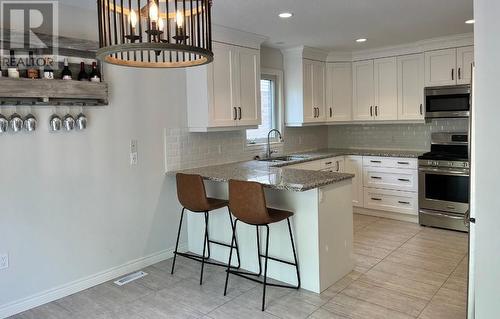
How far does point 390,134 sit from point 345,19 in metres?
2.52

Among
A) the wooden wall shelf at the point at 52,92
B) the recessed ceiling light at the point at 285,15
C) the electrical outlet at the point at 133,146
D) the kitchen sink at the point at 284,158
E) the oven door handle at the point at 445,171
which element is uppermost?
the recessed ceiling light at the point at 285,15

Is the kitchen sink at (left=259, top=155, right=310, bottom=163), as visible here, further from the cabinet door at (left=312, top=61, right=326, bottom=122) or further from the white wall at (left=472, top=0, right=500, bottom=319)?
the white wall at (left=472, top=0, right=500, bottom=319)

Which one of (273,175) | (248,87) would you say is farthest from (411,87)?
(273,175)

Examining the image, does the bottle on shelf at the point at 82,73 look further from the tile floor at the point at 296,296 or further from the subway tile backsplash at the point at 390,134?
the subway tile backsplash at the point at 390,134

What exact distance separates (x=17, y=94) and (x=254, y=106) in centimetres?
242

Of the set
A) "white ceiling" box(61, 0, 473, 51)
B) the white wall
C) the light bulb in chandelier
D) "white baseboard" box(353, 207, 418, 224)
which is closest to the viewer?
the white wall

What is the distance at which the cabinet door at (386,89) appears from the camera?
215 inches

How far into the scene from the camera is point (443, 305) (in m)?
2.90

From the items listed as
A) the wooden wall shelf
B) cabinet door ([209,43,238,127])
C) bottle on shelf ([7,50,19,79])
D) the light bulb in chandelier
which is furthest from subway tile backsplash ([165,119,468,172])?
the light bulb in chandelier

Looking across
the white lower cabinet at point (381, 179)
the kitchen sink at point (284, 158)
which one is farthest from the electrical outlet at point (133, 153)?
the white lower cabinet at point (381, 179)

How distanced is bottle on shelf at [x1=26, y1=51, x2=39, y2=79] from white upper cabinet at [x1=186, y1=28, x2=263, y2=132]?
150cm

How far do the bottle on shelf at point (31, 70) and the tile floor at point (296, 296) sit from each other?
1.76 metres

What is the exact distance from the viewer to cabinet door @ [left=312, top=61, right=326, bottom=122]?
5.59 metres

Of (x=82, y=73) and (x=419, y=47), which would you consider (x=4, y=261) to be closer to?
(x=82, y=73)
